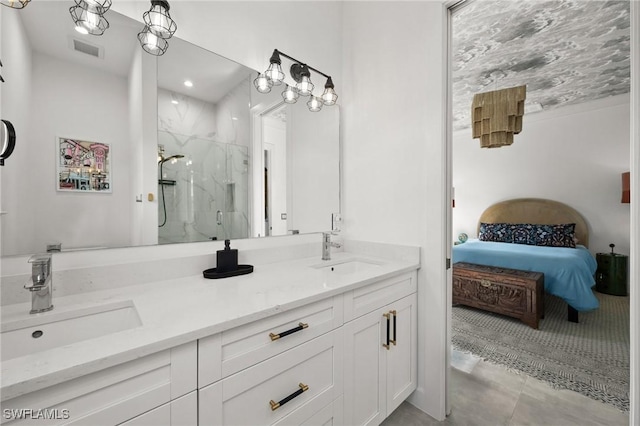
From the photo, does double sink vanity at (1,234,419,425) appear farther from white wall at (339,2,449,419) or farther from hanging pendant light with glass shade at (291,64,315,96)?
hanging pendant light with glass shade at (291,64,315,96)

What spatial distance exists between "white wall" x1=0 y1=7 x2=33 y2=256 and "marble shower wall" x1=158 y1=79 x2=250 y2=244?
426mm

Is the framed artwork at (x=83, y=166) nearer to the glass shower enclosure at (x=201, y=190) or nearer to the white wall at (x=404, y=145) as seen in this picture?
the glass shower enclosure at (x=201, y=190)

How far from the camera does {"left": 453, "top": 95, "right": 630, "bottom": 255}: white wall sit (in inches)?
145

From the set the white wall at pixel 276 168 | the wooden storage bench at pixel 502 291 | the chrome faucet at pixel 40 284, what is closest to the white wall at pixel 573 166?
the wooden storage bench at pixel 502 291

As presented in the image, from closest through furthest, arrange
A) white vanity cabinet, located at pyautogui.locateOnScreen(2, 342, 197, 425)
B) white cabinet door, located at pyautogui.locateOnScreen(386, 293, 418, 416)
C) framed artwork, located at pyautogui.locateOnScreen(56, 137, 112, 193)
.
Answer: white vanity cabinet, located at pyautogui.locateOnScreen(2, 342, 197, 425)
framed artwork, located at pyautogui.locateOnScreen(56, 137, 112, 193)
white cabinet door, located at pyautogui.locateOnScreen(386, 293, 418, 416)

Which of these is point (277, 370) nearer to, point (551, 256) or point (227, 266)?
point (227, 266)

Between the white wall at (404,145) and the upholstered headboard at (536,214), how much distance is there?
13.1 feet

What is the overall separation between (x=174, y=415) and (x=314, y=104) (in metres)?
1.91

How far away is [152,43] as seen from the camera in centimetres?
121

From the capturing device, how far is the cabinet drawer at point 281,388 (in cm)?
77

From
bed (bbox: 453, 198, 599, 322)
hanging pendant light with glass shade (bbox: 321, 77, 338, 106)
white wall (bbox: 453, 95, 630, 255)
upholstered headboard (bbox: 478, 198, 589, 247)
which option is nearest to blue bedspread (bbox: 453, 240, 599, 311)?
bed (bbox: 453, 198, 599, 322)

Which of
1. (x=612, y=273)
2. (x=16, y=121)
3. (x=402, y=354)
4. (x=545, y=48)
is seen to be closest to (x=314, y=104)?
(x=16, y=121)

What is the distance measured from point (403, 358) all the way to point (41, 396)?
1503 millimetres

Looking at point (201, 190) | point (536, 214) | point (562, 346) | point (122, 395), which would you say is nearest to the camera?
point (122, 395)
